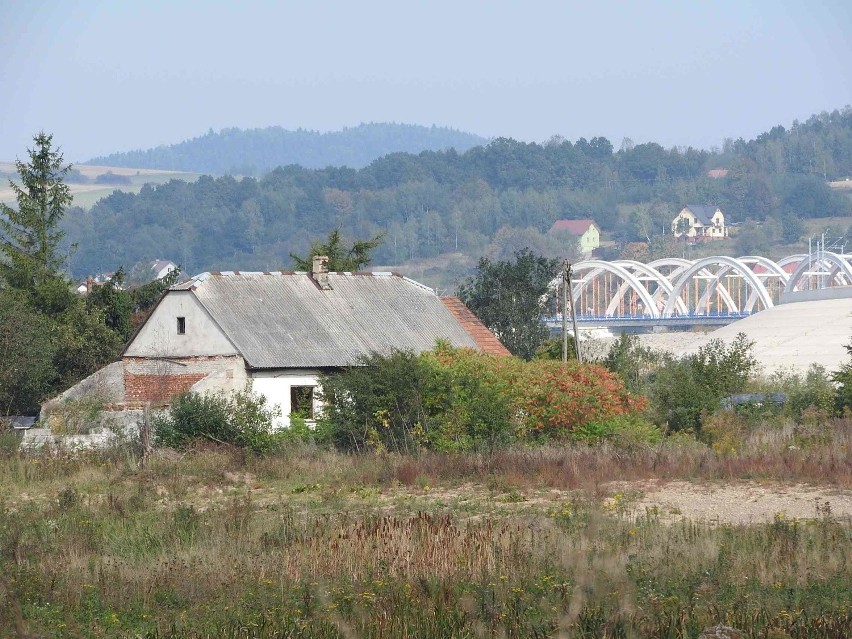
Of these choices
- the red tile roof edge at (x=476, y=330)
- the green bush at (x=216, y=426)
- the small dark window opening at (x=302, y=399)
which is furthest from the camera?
the red tile roof edge at (x=476, y=330)

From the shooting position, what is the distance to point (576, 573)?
1094cm

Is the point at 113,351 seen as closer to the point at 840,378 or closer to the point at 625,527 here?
the point at 840,378

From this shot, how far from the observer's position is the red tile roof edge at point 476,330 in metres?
36.4

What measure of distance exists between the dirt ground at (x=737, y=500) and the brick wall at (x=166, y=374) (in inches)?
581

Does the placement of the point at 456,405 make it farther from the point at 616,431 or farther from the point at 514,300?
the point at 514,300

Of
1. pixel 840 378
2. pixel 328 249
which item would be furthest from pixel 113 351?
pixel 840 378

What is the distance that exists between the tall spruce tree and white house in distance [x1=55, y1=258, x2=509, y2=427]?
1072 centimetres

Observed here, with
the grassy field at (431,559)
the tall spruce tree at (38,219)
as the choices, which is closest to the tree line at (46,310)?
the tall spruce tree at (38,219)

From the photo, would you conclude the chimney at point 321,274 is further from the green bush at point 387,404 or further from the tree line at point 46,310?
the green bush at point 387,404

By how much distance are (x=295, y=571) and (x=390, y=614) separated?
212 centimetres

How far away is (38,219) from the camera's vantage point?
43375 millimetres

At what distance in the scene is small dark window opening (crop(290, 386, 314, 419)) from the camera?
31164mm

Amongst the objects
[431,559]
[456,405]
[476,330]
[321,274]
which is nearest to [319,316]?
[321,274]

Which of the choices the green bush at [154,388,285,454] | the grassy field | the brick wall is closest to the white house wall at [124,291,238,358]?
the brick wall
